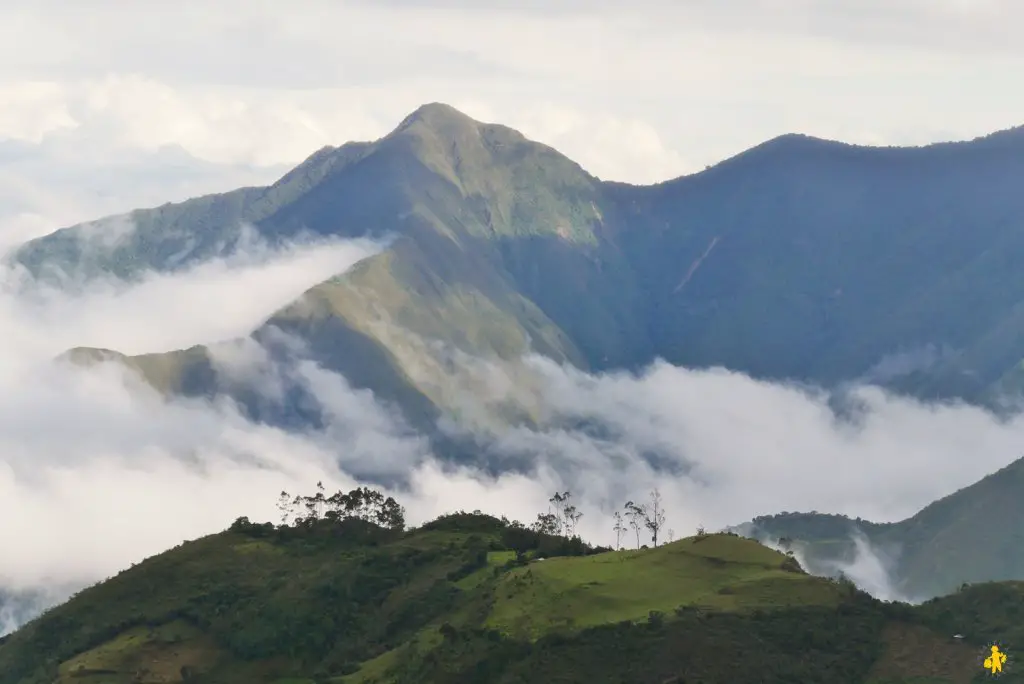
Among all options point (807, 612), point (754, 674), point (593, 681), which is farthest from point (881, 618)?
point (593, 681)

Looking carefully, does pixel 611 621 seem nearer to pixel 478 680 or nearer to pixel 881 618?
pixel 478 680

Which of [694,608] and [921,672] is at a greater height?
[694,608]

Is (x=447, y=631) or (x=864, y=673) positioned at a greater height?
(x=447, y=631)

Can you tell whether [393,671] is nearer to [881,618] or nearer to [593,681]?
[593,681]

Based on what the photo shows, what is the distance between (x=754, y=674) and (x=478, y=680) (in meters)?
33.7

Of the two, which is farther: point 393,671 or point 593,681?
point 393,671

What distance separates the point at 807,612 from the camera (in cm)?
19438

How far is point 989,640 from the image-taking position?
189625 mm

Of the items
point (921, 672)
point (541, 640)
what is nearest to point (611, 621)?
point (541, 640)

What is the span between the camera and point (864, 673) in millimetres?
186375

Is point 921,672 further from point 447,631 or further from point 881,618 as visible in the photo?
point 447,631

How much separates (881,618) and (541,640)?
1759 inches

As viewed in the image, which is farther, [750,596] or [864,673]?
[750,596]

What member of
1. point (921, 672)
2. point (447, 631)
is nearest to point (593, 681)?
point (447, 631)
